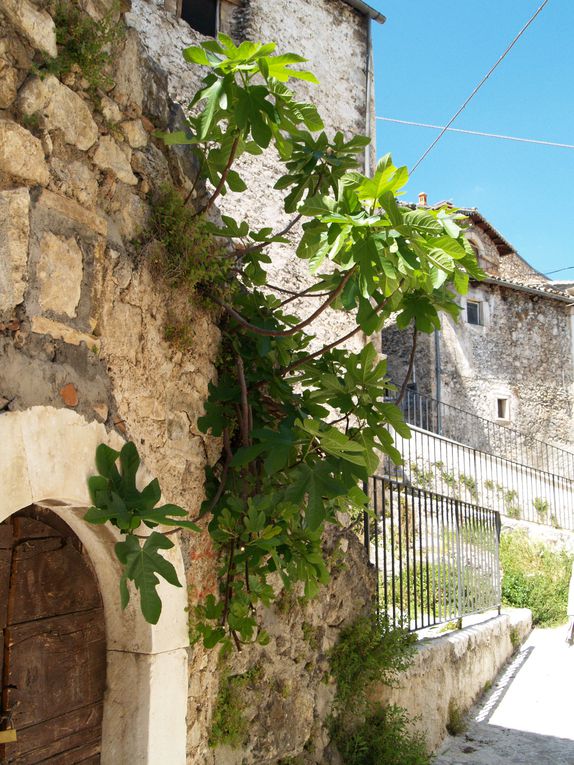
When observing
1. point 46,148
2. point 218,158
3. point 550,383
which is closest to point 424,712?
point 218,158

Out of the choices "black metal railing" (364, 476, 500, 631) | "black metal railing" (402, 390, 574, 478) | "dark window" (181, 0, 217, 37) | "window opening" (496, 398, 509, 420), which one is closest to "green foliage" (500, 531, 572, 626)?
"black metal railing" (364, 476, 500, 631)

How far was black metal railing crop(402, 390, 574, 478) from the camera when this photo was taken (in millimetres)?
16800

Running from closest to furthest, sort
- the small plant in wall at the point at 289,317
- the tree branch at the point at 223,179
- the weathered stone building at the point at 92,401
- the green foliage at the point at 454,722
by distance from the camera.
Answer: the weathered stone building at the point at 92,401 → the small plant in wall at the point at 289,317 → the tree branch at the point at 223,179 → the green foliage at the point at 454,722

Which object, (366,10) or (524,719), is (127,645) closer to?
(524,719)

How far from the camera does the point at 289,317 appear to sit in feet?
10.5

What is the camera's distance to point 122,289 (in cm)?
242

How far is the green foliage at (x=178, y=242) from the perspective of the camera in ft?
8.51

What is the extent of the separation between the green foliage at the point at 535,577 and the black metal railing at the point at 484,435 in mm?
4398

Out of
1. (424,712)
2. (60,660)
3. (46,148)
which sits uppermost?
(46,148)

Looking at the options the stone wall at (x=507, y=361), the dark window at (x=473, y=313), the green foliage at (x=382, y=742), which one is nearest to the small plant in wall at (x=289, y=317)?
the green foliage at (x=382, y=742)

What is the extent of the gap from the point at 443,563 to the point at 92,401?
14.8 feet

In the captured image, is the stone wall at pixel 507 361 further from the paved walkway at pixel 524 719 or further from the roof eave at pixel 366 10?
the paved walkway at pixel 524 719

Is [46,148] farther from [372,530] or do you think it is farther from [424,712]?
[424,712]

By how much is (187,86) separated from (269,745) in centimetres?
701
